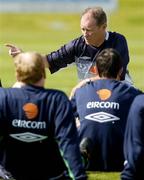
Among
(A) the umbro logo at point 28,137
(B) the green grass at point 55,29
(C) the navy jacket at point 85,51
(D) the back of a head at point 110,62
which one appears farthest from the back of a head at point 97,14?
(B) the green grass at point 55,29

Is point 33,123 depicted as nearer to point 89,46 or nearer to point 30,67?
point 30,67

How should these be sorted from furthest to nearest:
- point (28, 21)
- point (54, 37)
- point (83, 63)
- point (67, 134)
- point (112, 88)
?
point (28, 21), point (54, 37), point (83, 63), point (112, 88), point (67, 134)

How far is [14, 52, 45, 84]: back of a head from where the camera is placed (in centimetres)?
829

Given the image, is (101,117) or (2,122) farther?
(101,117)

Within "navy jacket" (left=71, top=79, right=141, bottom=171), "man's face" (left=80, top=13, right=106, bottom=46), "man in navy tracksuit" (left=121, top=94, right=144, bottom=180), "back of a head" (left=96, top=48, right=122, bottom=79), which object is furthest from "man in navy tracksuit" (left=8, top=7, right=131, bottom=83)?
"man in navy tracksuit" (left=121, top=94, right=144, bottom=180)

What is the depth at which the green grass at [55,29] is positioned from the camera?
99.5 feet

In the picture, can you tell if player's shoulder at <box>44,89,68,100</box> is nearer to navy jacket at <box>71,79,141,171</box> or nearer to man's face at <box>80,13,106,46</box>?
navy jacket at <box>71,79,141,171</box>

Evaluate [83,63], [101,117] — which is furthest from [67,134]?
[83,63]

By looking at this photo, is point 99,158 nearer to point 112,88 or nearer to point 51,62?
point 112,88

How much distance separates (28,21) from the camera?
40938 millimetres

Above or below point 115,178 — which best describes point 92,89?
above

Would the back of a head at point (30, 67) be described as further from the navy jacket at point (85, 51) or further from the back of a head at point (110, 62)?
the navy jacket at point (85, 51)

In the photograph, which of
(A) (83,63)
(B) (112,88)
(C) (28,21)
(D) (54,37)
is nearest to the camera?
(B) (112,88)

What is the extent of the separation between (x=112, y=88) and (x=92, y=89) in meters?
0.22
